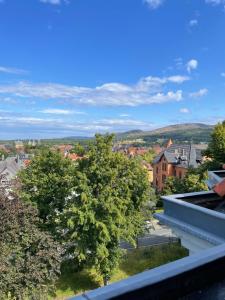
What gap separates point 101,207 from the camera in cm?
1938

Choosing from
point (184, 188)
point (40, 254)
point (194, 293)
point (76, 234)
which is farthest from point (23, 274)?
point (184, 188)

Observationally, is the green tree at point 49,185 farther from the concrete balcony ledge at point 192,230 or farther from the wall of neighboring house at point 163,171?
the wall of neighboring house at point 163,171

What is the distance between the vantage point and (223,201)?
7316 mm

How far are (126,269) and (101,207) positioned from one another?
290 inches

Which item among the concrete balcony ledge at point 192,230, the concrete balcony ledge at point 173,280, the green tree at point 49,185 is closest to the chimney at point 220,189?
the concrete balcony ledge at point 192,230

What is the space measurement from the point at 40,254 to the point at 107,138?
8.39 meters

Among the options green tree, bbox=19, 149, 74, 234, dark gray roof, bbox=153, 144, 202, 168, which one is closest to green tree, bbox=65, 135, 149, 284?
green tree, bbox=19, 149, 74, 234

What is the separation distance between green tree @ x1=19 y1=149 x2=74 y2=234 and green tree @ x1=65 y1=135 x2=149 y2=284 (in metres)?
0.96

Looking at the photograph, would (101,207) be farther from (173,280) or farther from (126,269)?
(173,280)

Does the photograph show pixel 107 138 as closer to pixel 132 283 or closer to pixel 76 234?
pixel 76 234

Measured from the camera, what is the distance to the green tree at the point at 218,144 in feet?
107

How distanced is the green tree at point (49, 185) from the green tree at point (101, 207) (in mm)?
960

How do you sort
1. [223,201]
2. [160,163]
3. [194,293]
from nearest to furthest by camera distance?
[194,293] < [223,201] < [160,163]

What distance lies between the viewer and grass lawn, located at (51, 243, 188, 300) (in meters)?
21.4
